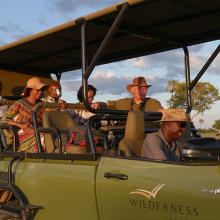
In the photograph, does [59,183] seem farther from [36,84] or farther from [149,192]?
[36,84]

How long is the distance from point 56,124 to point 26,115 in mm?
406

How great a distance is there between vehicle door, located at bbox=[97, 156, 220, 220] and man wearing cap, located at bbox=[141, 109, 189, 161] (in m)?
0.42

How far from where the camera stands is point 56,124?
6.42 metres

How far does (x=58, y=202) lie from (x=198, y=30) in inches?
105

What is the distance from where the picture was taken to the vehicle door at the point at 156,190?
3.48 metres

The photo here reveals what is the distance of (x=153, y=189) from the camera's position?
383 cm

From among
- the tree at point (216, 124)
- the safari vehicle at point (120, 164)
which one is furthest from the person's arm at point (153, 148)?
the tree at point (216, 124)

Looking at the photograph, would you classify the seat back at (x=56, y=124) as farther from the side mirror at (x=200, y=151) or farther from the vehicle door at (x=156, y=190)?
the side mirror at (x=200, y=151)

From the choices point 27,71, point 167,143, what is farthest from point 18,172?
point 27,71

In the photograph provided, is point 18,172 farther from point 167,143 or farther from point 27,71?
point 27,71

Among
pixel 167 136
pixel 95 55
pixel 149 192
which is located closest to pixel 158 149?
pixel 167 136

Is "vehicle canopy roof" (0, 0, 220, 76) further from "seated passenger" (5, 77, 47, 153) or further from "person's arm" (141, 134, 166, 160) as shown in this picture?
"person's arm" (141, 134, 166, 160)

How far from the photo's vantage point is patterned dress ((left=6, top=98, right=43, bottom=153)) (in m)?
6.22

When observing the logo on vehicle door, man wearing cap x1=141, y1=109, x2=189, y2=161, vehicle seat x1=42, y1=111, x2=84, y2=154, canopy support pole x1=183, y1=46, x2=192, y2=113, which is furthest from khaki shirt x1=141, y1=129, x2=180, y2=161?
canopy support pole x1=183, y1=46, x2=192, y2=113
